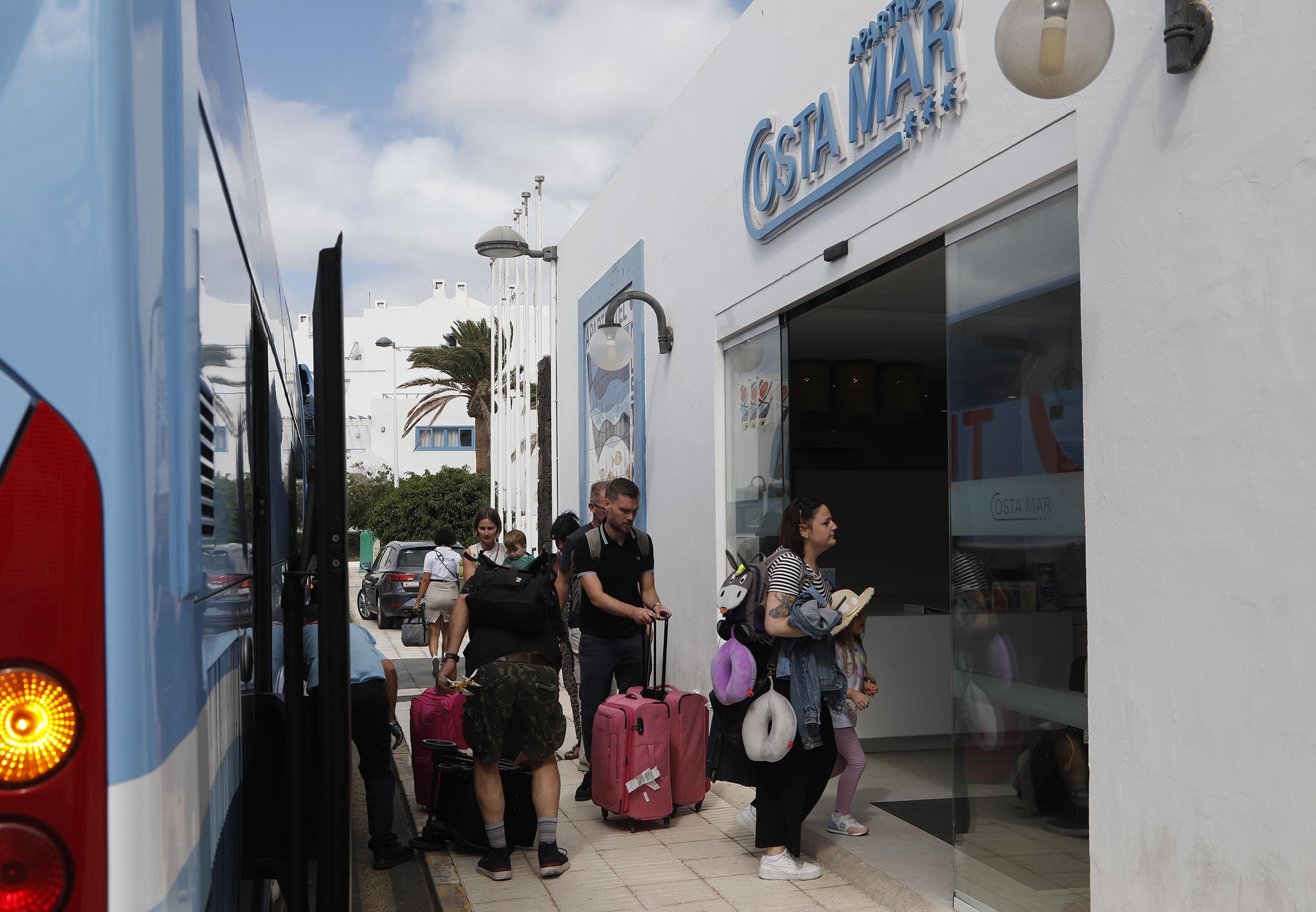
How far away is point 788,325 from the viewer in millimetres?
7910

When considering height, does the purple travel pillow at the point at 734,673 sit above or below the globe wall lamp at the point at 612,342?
below

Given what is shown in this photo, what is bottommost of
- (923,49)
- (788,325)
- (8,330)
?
(8,330)

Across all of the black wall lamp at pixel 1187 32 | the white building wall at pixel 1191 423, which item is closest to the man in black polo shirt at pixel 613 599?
the white building wall at pixel 1191 423

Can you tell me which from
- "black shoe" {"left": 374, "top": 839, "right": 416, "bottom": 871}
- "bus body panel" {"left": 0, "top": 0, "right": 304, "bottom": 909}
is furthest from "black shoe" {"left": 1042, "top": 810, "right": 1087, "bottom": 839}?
"bus body panel" {"left": 0, "top": 0, "right": 304, "bottom": 909}

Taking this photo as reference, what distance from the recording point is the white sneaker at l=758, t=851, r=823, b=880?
584 centimetres

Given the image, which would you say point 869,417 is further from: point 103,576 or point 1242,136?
point 103,576

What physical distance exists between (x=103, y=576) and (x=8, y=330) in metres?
0.41

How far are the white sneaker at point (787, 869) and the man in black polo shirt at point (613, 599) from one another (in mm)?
1660

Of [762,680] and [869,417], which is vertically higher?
[869,417]

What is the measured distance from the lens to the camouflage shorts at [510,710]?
5.85m

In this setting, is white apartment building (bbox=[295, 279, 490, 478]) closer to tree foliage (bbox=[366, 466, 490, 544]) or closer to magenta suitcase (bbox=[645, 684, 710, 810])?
tree foliage (bbox=[366, 466, 490, 544])

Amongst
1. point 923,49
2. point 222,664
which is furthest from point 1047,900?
point 923,49

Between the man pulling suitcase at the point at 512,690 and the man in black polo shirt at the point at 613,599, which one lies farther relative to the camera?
the man in black polo shirt at the point at 613,599

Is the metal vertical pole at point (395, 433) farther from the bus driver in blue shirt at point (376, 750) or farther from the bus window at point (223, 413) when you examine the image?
the bus window at point (223, 413)
